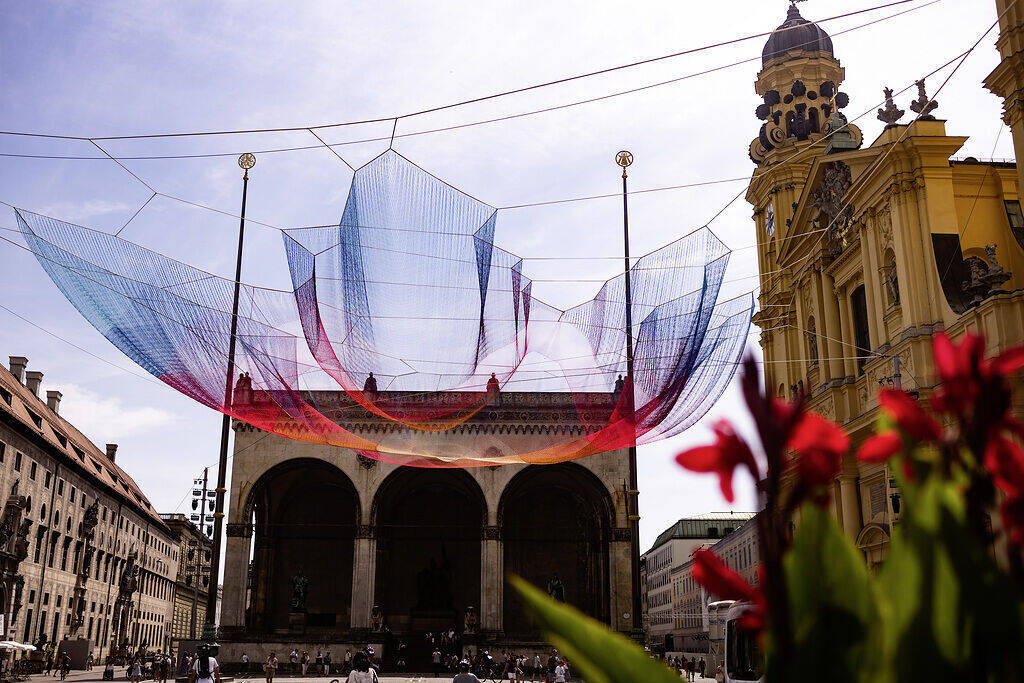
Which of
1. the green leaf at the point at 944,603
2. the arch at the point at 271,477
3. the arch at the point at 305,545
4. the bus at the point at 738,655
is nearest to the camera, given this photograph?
the green leaf at the point at 944,603

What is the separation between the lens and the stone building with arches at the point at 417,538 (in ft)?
128

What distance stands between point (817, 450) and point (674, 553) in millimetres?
99085

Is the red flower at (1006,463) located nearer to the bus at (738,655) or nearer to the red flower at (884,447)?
the red flower at (884,447)

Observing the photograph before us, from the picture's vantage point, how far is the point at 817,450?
1.77m

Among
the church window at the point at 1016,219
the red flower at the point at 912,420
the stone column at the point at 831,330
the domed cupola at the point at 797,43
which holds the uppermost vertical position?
the domed cupola at the point at 797,43

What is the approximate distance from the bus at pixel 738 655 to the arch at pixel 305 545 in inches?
1028

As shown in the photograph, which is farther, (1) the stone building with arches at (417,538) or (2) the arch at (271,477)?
(2) the arch at (271,477)

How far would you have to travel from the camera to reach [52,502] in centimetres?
4512

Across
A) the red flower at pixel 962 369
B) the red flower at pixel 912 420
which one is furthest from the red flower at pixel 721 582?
the red flower at pixel 962 369

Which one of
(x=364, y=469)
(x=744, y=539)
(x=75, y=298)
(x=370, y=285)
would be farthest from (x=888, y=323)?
(x=744, y=539)

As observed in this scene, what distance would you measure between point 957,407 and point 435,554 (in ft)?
147

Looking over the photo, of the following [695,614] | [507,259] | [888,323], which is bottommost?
[695,614]

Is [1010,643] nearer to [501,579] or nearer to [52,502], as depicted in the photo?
[501,579]

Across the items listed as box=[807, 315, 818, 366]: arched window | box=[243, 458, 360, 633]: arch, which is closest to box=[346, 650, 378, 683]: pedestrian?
box=[807, 315, 818, 366]: arched window
